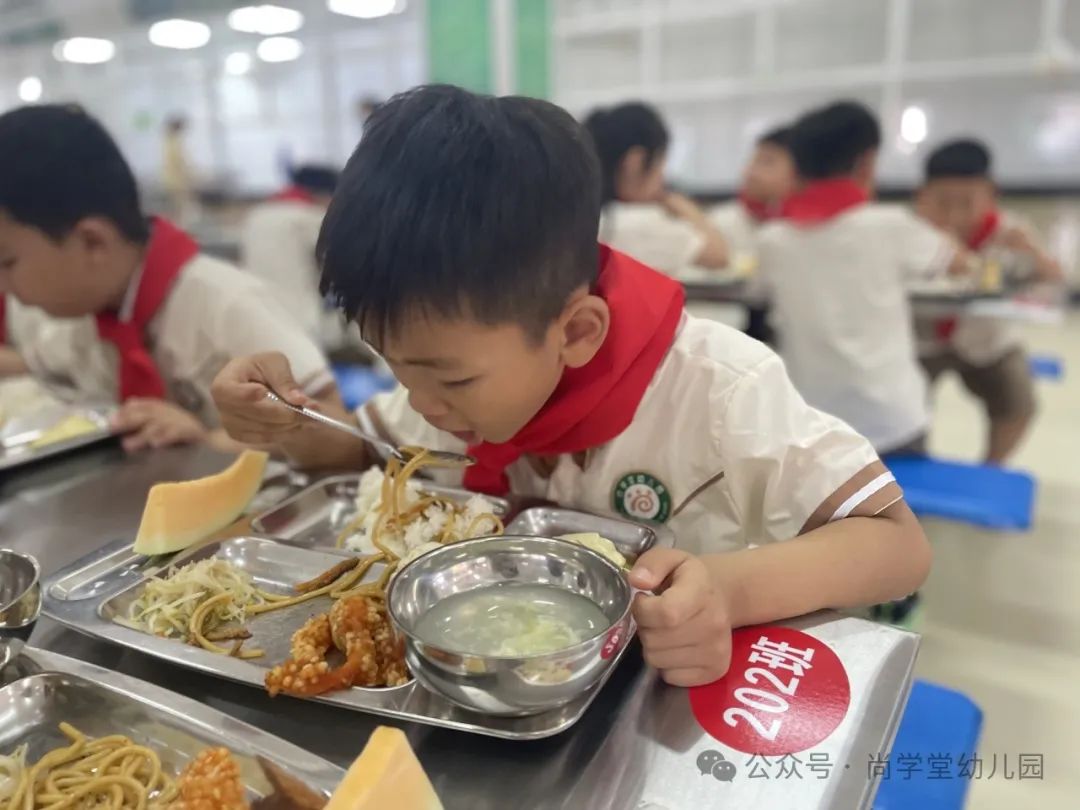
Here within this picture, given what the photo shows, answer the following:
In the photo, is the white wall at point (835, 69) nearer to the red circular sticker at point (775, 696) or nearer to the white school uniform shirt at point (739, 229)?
the white school uniform shirt at point (739, 229)

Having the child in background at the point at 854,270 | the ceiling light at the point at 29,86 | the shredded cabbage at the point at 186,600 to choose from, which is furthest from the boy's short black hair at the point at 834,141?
the ceiling light at the point at 29,86

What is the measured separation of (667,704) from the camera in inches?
27.3

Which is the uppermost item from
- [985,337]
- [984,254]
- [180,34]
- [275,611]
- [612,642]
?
[180,34]

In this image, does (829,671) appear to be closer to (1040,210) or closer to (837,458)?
(837,458)

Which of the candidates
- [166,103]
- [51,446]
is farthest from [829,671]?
[166,103]

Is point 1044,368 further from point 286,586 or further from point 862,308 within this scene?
point 286,586

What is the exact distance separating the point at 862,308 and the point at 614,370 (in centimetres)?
177

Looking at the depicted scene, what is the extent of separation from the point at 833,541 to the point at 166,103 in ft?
29.9

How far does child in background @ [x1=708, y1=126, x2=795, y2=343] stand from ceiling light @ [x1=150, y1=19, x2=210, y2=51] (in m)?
5.82

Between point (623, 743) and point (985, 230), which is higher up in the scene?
point (623, 743)

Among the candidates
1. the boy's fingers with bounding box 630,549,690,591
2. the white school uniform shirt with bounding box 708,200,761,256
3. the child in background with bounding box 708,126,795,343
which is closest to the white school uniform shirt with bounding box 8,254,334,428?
the boy's fingers with bounding box 630,549,690,591

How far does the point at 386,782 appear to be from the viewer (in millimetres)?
539

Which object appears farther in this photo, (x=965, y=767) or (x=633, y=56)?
(x=633, y=56)

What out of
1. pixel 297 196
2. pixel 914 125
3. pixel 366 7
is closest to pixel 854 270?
pixel 297 196
